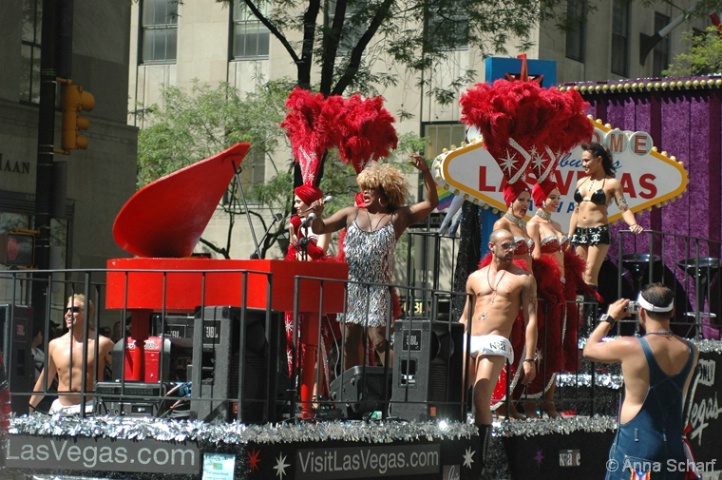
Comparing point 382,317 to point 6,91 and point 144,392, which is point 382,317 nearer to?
point 144,392

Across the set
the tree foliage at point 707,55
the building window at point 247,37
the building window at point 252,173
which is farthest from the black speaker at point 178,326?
the building window at point 247,37

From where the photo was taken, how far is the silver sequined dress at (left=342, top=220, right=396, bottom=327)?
9711mm

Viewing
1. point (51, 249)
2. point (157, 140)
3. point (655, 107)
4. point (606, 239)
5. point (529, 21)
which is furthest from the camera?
point (157, 140)

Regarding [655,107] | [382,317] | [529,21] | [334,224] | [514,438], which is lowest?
[514,438]

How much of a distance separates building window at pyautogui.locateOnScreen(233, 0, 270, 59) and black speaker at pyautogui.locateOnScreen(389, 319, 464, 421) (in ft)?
93.4

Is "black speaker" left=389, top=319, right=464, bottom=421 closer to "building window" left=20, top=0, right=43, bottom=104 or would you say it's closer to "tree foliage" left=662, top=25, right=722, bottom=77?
"building window" left=20, top=0, right=43, bottom=104

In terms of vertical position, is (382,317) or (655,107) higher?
(655,107)

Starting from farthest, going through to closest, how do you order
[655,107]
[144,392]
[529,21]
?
[529,21]
[655,107]
[144,392]

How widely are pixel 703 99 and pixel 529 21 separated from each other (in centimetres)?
633

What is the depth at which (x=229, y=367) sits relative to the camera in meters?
7.36

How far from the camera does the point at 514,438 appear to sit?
9.58 m

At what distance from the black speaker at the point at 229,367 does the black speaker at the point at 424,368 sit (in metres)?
1.36

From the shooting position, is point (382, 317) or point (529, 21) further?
point (529, 21)

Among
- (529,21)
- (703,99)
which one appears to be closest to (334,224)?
(703,99)
